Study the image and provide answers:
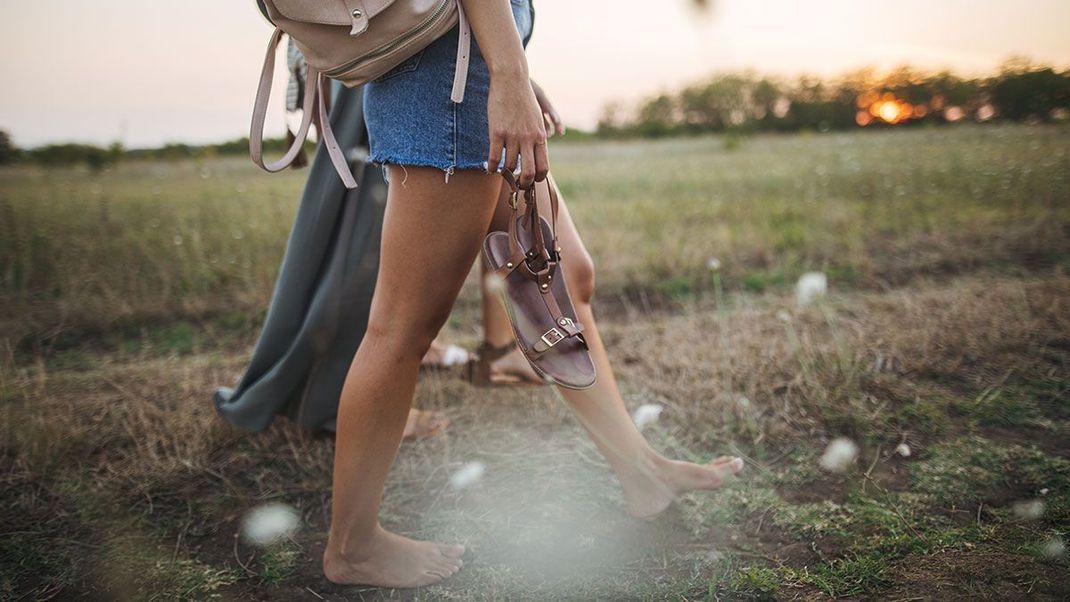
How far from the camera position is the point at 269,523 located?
6.56 feet

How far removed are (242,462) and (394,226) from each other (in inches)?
53.5

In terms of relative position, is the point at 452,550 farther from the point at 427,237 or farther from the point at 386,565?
the point at 427,237

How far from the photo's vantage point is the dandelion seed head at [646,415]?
2.42 m

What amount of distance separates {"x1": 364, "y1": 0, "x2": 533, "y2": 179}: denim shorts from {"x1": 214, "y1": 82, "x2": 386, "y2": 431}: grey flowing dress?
33.1 inches

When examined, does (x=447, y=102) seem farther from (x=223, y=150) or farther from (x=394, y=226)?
(x=223, y=150)

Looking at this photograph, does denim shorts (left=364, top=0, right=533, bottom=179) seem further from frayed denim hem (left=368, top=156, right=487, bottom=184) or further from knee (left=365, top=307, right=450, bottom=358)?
knee (left=365, top=307, right=450, bottom=358)

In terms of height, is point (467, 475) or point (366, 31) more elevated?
point (366, 31)

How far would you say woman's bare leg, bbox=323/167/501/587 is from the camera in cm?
129

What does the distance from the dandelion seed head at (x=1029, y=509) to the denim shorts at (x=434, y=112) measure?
5.41 ft

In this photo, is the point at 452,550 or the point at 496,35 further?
the point at 452,550

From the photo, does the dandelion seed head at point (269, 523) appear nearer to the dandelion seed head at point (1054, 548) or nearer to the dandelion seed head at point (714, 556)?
the dandelion seed head at point (714, 556)

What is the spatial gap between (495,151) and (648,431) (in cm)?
146

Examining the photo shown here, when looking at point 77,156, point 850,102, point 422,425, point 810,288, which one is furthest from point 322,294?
point 850,102

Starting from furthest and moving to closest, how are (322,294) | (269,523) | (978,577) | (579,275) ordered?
(322,294)
(269,523)
(579,275)
(978,577)
